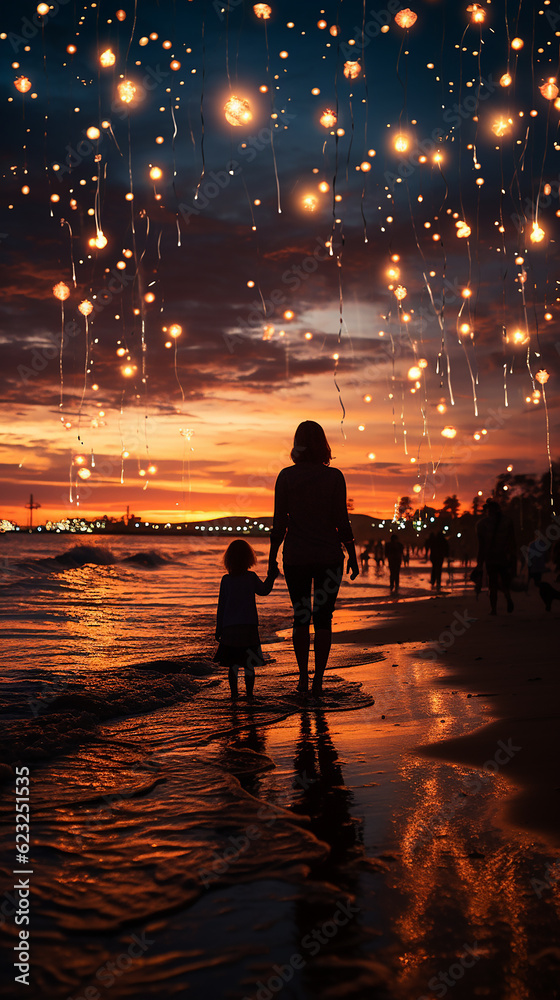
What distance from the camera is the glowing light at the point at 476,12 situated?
25.8 feet

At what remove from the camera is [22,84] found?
9016 millimetres

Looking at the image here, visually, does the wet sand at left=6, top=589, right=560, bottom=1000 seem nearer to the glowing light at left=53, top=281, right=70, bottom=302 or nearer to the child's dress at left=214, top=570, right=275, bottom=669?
the child's dress at left=214, top=570, right=275, bottom=669

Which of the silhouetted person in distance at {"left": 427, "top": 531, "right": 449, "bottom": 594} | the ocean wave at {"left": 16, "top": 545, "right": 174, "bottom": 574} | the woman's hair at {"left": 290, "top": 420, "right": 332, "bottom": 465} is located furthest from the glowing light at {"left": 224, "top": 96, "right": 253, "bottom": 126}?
the ocean wave at {"left": 16, "top": 545, "right": 174, "bottom": 574}

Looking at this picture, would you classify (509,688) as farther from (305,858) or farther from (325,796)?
(305,858)

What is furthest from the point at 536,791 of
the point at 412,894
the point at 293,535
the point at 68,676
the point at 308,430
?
the point at 68,676

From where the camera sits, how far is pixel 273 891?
191 centimetres

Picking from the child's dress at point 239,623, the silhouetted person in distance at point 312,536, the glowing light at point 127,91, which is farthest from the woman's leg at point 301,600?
the glowing light at point 127,91

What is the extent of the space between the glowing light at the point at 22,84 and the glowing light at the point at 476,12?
5.52 metres

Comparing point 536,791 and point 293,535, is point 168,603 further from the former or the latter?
point 536,791

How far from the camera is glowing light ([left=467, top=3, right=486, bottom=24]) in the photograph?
25.8 feet

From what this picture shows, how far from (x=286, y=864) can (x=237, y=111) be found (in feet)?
27.7

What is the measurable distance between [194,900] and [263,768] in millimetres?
1275

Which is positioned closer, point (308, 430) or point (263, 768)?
point (263, 768)

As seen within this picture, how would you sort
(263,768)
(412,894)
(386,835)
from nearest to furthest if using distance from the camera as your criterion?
1. (412,894)
2. (386,835)
3. (263,768)
